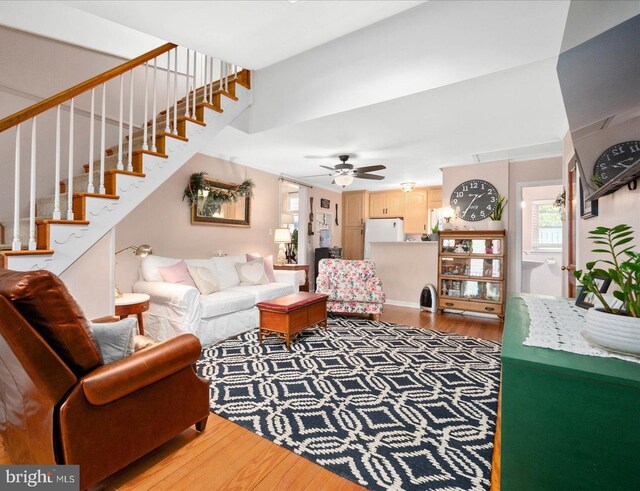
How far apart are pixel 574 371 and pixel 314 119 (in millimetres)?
2926

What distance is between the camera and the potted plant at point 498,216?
4.53 m

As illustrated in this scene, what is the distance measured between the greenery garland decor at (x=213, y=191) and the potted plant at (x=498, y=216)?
379cm

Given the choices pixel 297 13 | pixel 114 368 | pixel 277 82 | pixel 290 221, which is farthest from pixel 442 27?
pixel 290 221

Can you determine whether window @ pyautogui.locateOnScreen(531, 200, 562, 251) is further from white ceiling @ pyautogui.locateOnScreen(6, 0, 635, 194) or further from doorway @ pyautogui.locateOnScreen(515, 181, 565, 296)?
white ceiling @ pyautogui.locateOnScreen(6, 0, 635, 194)

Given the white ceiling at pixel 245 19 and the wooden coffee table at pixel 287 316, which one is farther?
the wooden coffee table at pixel 287 316

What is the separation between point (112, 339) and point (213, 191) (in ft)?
11.0

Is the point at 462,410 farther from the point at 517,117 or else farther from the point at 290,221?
the point at 290,221

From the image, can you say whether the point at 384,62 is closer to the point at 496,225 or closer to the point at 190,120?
the point at 190,120

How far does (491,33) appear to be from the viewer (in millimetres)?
2236

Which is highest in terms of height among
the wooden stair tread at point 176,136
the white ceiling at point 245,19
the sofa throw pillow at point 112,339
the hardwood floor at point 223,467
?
the white ceiling at point 245,19

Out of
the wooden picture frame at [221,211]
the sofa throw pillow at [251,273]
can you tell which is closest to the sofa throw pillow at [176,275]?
the sofa throw pillow at [251,273]

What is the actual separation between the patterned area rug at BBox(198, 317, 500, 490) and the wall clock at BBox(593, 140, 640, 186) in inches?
59.5

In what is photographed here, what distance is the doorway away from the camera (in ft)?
19.1

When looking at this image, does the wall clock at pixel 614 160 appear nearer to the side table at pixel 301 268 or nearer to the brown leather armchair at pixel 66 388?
the brown leather armchair at pixel 66 388
